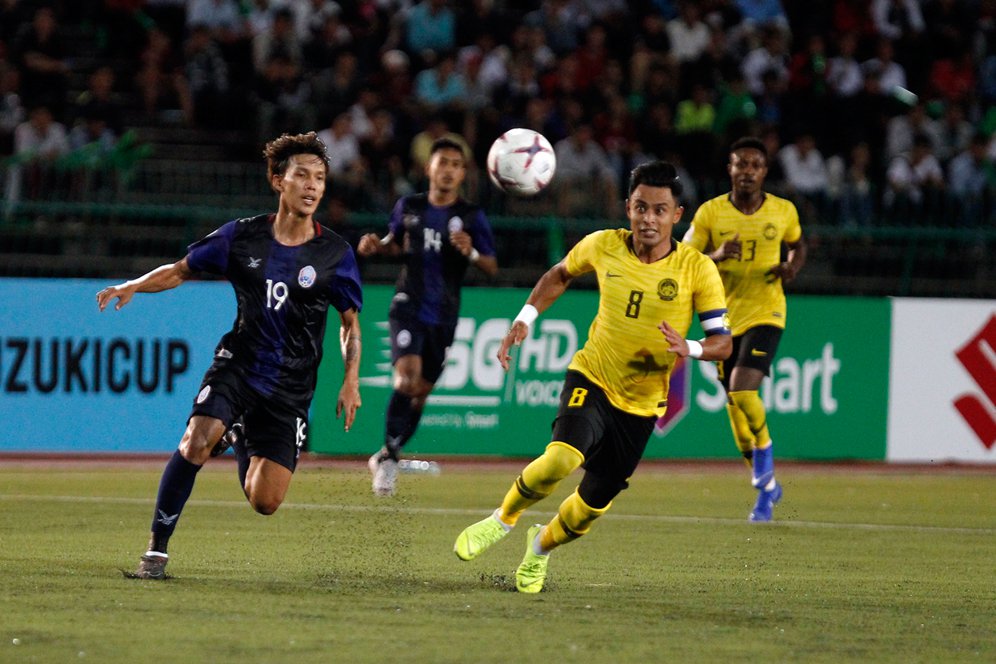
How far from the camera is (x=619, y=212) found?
17547 millimetres

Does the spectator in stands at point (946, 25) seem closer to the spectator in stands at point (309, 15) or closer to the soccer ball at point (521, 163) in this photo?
the spectator in stands at point (309, 15)

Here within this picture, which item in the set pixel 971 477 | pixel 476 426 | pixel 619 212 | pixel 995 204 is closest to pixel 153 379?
pixel 476 426

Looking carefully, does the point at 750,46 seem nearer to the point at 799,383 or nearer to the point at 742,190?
the point at 799,383

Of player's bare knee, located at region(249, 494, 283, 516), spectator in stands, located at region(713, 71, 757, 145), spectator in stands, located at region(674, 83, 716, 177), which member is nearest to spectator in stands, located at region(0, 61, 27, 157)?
spectator in stands, located at region(674, 83, 716, 177)

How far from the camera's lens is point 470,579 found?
8539 millimetres

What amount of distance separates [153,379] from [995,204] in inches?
367

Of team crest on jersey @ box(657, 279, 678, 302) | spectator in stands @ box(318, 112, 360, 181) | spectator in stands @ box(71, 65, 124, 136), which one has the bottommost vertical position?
team crest on jersey @ box(657, 279, 678, 302)

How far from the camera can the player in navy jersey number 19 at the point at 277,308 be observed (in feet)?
27.1

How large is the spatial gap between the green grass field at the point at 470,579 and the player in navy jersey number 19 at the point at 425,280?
0.83 metres

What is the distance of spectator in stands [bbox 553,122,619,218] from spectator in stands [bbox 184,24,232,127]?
385cm

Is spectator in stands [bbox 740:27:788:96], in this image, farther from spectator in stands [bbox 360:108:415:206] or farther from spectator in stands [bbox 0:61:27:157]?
spectator in stands [bbox 0:61:27:157]

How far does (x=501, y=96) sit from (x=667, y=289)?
36.5ft

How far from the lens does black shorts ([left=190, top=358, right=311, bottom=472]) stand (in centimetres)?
811

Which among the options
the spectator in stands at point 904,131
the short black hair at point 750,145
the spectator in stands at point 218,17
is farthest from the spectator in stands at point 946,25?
the short black hair at point 750,145
